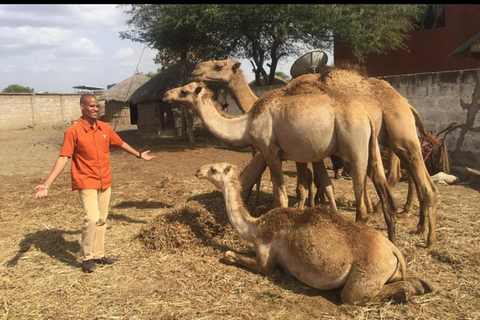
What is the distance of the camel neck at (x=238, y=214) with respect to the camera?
5.04 metres

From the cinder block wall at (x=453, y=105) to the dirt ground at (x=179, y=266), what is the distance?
1749mm

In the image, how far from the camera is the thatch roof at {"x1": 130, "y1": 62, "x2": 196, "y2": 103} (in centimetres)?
A: 2028

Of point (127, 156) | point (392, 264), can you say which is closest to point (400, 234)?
point (392, 264)

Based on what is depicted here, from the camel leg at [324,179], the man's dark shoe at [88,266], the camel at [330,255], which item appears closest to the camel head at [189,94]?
the camel leg at [324,179]

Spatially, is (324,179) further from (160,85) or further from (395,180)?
(160,85)

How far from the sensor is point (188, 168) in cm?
1205

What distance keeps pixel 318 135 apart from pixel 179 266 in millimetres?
2555

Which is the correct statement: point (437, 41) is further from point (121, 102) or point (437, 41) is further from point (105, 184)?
point (121, 102)

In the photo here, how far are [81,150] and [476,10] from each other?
16.5 m

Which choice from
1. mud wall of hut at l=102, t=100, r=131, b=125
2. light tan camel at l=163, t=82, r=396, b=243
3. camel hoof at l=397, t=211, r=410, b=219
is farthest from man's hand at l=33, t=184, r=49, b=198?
mud wall of hut at l=102, t=100, r=131, b=125

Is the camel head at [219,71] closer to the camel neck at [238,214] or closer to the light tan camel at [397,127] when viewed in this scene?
the light tan camel at [397,127]

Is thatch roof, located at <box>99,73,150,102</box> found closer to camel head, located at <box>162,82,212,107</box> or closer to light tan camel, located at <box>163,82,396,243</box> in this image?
camel head, located at <box>162,82,212,107</box>

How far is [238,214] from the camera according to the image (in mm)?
5207

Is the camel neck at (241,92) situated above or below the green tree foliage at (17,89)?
below
